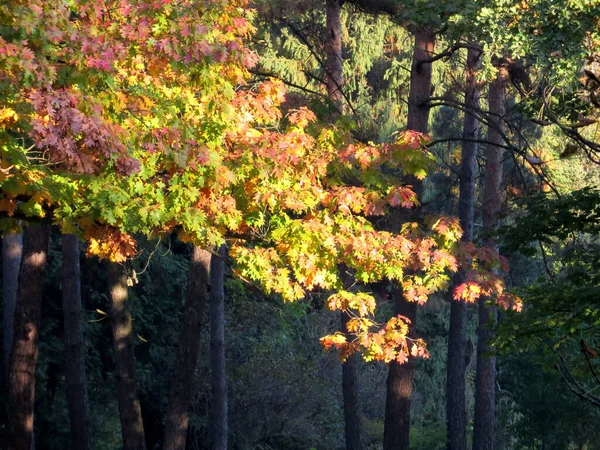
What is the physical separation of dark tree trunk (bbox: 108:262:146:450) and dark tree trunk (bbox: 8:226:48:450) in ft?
4.65

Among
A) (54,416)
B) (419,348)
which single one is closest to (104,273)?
(54,416)

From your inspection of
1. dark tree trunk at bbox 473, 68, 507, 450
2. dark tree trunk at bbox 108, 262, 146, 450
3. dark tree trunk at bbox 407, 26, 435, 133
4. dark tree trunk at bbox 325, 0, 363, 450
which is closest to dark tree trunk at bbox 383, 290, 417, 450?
dark tree trunk at bbox 407, 26, 435, 133

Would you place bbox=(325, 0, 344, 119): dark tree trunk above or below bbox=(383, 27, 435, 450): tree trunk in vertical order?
above

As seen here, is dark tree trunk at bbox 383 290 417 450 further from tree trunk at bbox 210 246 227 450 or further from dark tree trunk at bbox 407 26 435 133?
tree trunk at bbox 210 246 227 450

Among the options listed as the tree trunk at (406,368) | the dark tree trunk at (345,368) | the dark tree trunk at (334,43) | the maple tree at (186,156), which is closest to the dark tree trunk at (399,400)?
the tree trunk at (406,368)

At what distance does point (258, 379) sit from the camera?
2194 centimetres

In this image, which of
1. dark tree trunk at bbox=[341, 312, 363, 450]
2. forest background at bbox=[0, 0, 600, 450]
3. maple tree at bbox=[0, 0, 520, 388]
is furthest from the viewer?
dark tree trunk at bbox=[341, 312, 363, 450]

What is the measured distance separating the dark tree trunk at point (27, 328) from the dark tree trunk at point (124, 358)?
4.65ft

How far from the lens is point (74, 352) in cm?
1797

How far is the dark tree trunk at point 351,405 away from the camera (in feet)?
69.0

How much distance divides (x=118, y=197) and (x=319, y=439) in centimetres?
1584

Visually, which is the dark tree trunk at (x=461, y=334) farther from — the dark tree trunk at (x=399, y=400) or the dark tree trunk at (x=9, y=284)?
the dark tree trunk at (x=9, y=284)

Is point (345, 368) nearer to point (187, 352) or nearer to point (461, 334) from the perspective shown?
point (461, 334)

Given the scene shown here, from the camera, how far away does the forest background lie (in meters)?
8.55
